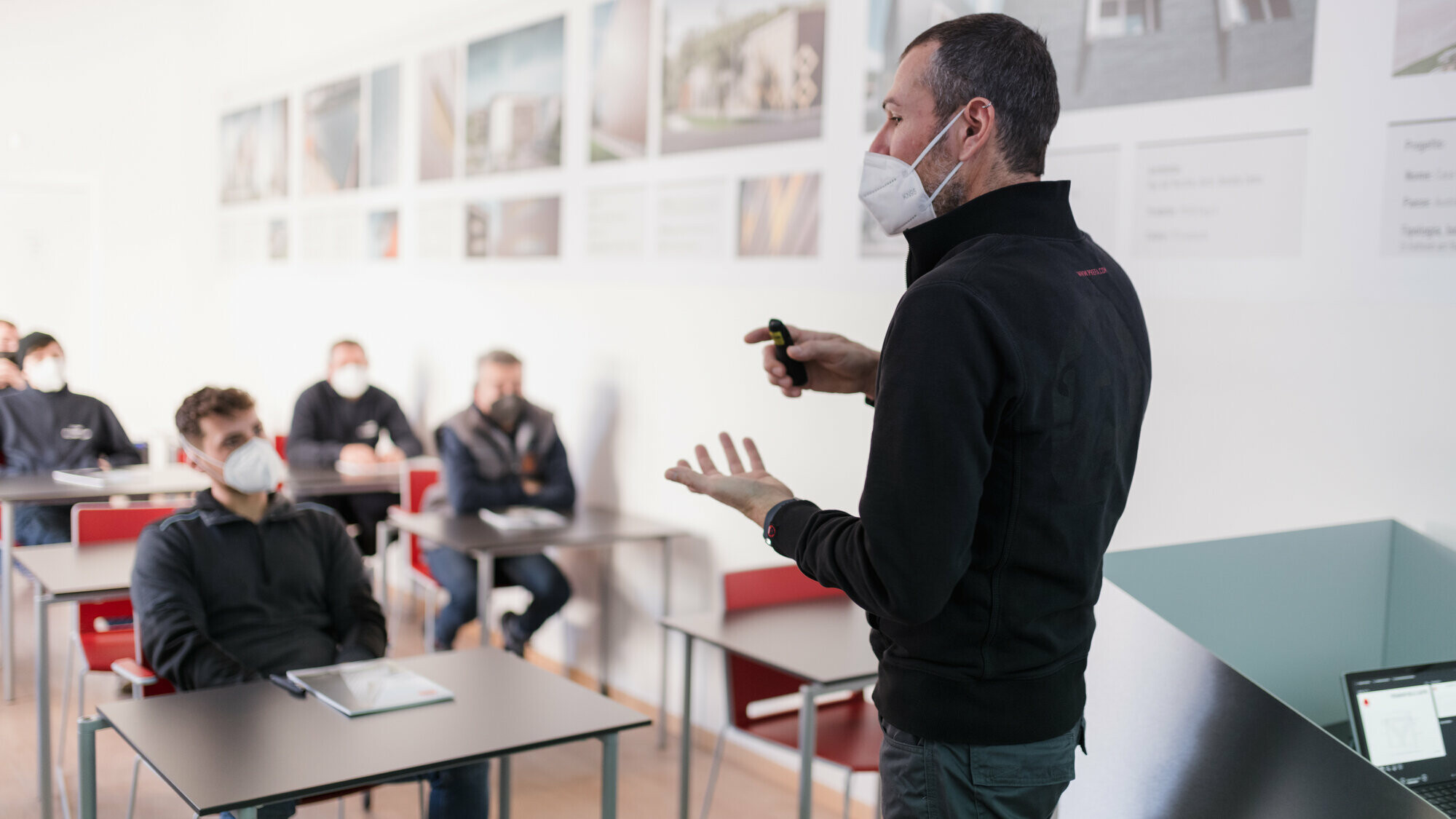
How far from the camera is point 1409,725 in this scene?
6.49 ft

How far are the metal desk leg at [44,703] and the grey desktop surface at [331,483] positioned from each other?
1640 millimetres

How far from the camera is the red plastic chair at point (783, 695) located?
2881mm

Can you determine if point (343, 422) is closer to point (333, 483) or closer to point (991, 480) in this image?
point (333, 483)

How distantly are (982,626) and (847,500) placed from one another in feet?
7.71

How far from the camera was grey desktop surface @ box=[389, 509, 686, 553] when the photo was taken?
3953 millimetres

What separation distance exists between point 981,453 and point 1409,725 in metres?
1.28

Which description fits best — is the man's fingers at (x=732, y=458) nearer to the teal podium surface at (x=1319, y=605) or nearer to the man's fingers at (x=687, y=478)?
the man's fingers at (x=687, y=478)

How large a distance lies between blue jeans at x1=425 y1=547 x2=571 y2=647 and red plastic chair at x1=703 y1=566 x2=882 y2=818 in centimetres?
133

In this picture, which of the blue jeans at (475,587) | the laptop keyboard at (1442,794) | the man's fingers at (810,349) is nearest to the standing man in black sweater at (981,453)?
the man's fingers at (810,349)

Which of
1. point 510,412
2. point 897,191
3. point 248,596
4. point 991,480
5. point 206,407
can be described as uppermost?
point 897,191

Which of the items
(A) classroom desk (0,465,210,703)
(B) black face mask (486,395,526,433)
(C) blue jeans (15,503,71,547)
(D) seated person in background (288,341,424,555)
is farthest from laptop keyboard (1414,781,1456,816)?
(C) blue jeans (15,503,71,547)

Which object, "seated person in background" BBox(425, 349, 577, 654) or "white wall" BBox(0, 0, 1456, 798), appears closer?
"white wall" BBox(0, 0, 1456, 798)

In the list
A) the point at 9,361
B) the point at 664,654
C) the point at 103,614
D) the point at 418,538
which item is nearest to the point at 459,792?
the point at 103,614

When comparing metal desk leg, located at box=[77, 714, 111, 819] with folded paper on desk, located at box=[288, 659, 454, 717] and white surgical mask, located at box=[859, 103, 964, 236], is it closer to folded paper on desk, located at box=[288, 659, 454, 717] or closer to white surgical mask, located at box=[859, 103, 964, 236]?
folded paper on desk, located at box=[288, 659, 454, 717]
